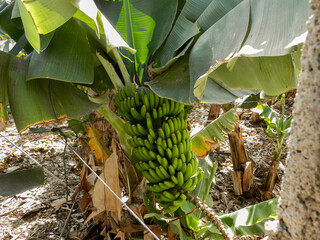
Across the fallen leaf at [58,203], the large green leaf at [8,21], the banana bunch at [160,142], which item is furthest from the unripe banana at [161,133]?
the fallen leaf at [58,203]

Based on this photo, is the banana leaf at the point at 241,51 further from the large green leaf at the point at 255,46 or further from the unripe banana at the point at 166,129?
the unripe banana at the point at 166,129

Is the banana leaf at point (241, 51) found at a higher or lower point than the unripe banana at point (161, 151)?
higher

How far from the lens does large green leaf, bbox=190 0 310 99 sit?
0.52 meters

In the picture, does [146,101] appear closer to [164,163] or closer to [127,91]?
[127,91]

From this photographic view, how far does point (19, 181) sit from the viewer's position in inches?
50.0

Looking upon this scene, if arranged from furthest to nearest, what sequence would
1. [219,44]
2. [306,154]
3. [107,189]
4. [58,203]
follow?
[58,203] < [107,189] < [219,44] < [306,154]

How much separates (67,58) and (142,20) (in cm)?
32

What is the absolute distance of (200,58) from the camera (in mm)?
771

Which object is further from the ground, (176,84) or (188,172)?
(176,84)

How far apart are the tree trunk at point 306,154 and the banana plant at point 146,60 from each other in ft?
0.83

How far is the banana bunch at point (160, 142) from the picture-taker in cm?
92

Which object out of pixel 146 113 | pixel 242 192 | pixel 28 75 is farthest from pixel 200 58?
pixel 242 192

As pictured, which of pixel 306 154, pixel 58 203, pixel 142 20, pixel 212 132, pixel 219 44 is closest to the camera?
pixel 306 154

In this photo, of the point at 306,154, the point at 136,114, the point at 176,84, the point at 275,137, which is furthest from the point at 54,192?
the point at 306,154
